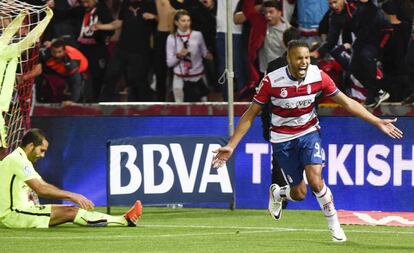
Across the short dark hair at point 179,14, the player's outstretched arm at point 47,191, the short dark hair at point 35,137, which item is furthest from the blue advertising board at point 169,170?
the player's outstretched arm at point 47,191

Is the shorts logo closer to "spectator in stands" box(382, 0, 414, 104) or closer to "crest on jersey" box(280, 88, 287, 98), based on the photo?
"crest on jersey" box(280, 88, 287, 98)

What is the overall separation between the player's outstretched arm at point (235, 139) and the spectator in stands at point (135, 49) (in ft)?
21.5

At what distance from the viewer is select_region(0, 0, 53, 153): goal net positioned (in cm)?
1778

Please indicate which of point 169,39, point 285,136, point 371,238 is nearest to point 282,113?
point 285,136

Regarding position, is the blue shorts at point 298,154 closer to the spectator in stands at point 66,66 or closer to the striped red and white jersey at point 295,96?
the striped red and white jersey at point 295,96

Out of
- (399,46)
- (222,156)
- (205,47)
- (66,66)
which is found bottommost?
(66,66)

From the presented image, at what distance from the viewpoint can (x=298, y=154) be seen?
1463cm

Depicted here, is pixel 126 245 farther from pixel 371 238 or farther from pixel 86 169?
pixel 86 169

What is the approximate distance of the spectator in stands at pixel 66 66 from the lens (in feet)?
67.3

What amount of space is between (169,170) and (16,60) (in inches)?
103

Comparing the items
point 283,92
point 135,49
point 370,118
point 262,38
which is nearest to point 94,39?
point 135,49

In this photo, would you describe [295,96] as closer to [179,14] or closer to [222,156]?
[222,156]

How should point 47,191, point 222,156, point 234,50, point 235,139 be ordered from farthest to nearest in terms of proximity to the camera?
point 234,50 < point 47,191 < point 235,139 < point 222,156

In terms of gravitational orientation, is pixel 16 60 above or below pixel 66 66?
above
